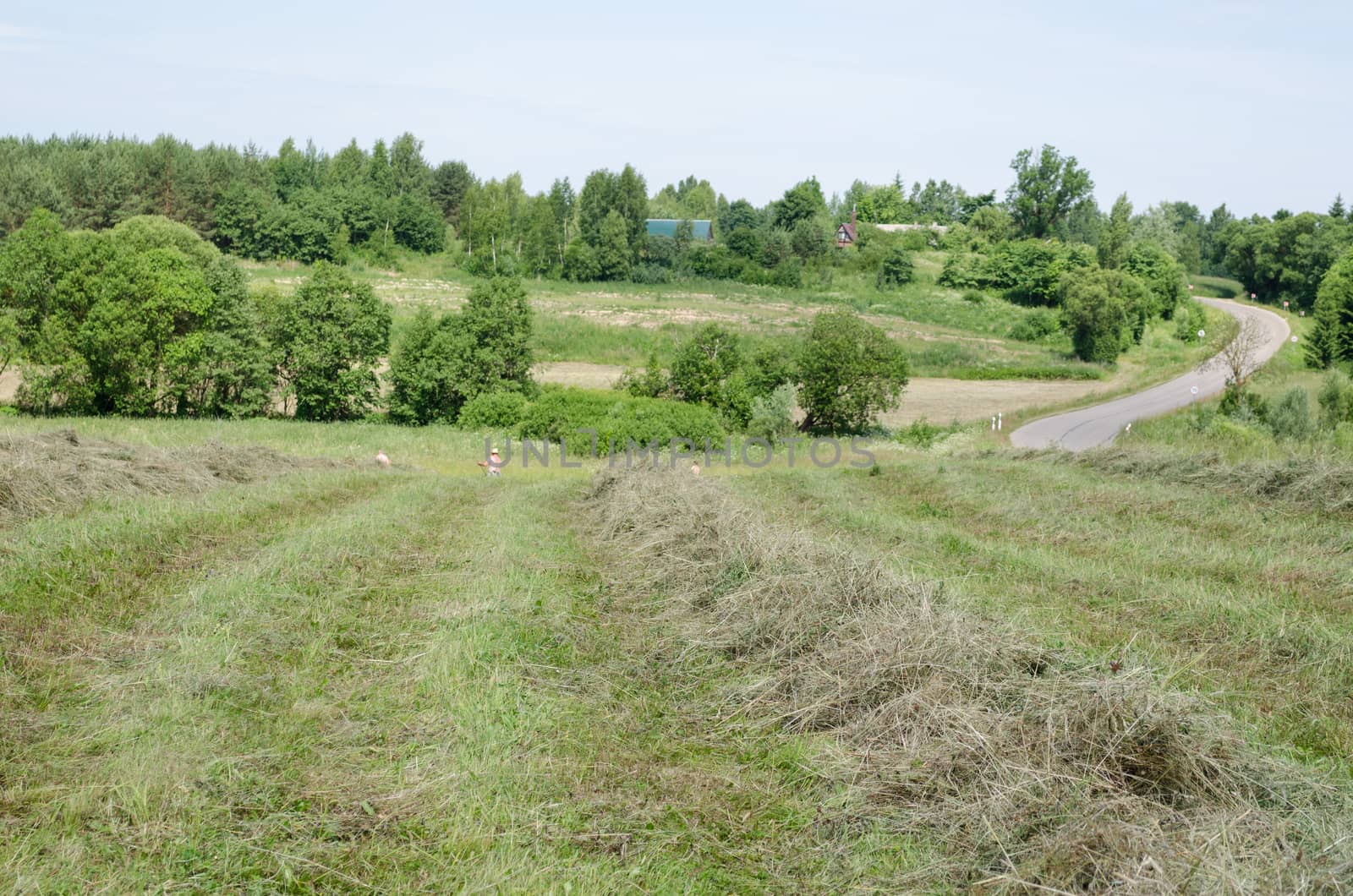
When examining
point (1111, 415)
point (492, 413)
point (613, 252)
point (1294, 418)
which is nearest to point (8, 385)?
point (492, 413)

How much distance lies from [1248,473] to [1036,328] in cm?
6807

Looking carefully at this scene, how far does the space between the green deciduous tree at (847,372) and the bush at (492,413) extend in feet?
43.9

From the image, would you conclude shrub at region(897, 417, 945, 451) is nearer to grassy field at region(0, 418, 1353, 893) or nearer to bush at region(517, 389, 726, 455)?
bush at region(517, 389, 726, 455)

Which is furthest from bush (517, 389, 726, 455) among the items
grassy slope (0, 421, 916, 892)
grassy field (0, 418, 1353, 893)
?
grassy slope (0, 421, 916, 892)

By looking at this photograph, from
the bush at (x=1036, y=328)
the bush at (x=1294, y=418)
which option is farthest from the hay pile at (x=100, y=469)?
the bush at (x=1036, y=328)

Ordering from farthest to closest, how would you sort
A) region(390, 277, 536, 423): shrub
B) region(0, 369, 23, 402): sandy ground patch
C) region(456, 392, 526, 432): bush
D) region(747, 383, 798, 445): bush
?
region(0, 369, 23, 402): sandy ground patch, region(390, 277, 536, 423): shrub, region(456, 392, 526, 432): bush, region(747, 383, 798, 445): bush

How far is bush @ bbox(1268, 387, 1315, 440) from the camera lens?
1266 inches

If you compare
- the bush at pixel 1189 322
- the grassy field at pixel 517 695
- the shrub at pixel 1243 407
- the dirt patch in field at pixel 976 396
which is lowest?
the dirt patch in field at pixel 976 396

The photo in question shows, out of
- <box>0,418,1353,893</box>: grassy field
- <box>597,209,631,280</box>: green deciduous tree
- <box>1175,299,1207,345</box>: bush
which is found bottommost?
<box>0,418,1353,893</box>: grassy field

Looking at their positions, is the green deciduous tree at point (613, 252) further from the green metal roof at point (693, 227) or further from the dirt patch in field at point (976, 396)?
the dirt patch in field at point (976, 396)

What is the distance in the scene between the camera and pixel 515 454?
117 ft

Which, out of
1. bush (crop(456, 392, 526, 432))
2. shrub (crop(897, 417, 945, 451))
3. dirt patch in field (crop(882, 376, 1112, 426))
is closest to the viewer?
shrub (crop(897, 417, 945, 451))

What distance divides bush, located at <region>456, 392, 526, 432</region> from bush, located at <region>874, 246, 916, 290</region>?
75.0 meters

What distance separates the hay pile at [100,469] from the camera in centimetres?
1303
